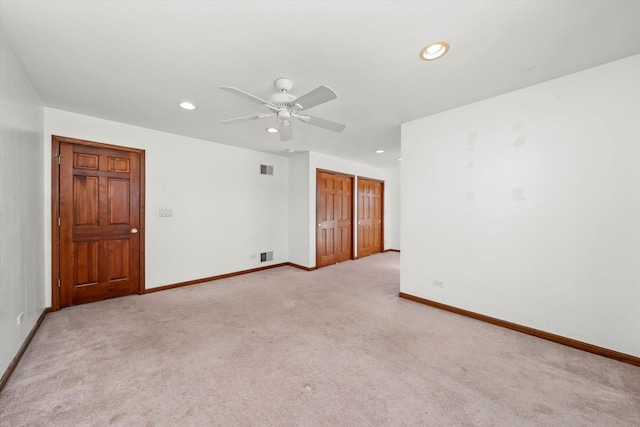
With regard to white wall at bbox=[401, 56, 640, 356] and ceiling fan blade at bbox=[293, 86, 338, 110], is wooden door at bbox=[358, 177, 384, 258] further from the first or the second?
ceiling fan blade at bbox=[293, 86, 338, 110]

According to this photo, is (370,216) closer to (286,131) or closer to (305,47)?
(286,131)

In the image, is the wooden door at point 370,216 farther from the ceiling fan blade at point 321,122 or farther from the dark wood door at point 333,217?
the ceiling fan blade at point 321,122

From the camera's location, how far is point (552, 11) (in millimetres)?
1575

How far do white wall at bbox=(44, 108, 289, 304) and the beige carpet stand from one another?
1.12 meters

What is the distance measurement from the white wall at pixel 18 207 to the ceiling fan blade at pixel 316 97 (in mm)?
2196

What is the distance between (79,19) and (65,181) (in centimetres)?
242

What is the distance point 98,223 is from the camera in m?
3.42

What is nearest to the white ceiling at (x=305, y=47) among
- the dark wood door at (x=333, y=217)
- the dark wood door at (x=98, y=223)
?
the dark wood door at (x=98, y=223)

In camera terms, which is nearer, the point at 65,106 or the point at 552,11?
the point at 552,11

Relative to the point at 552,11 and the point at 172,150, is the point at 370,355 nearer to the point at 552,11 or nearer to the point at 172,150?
the point at 552,11

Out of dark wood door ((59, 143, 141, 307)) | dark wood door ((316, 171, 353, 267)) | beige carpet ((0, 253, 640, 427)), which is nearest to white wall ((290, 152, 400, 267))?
dark wood door ((316, 171, 353, 267))

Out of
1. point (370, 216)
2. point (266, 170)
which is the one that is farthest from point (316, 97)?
point (370, 216)

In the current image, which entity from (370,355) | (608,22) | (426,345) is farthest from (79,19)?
(426,345)

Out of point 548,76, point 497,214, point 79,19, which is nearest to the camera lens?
point 79,19
